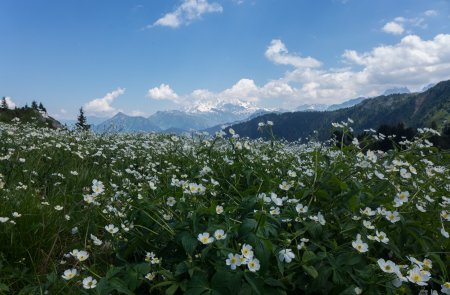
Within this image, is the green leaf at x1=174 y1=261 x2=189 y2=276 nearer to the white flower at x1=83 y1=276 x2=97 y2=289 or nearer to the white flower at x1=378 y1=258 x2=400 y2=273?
the white flower at x1=83 y1=276 x2=97 y2=289

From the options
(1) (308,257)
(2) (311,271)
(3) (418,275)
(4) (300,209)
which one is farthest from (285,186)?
(3) (418,275)

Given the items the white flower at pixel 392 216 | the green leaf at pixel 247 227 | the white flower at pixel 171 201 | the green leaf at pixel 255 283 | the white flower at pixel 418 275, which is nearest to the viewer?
the green leaf at pixel 255 283

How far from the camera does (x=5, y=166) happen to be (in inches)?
275

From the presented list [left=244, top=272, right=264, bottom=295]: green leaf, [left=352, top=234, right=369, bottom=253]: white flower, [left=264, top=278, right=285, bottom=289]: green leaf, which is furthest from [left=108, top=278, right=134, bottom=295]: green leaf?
[left=352, top=234, right=369, bottom=253]: white flower

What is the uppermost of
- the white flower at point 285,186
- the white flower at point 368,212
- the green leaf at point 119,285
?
the white flower at point 285,186

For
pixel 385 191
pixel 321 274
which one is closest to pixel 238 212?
pixel 321 274

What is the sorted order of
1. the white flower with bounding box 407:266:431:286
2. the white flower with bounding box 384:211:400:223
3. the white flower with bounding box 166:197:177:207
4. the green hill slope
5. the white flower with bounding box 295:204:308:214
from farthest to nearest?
the green hill slope, the white flower with bounding box 166:197:177:207, the white flower with bounding box 295:204:308:214, the white flower with bounding box 384:211:400:223, the white flower with bounding box 407:266:431:286

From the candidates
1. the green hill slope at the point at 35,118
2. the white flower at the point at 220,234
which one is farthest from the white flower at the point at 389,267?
the green hill slope at the point at 35,118

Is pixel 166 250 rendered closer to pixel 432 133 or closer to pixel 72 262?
pixel 72 262

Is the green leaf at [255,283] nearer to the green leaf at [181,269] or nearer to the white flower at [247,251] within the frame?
the white flower at [247,251]

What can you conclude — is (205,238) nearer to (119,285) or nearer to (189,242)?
(189,242)

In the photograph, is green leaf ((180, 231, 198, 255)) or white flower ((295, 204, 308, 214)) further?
white flower ((295, 204, 308, 214))

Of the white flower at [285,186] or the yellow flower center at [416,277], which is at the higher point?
the white flower at [285,186]

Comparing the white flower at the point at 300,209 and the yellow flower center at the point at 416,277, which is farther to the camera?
the white flower at the point at 300,209
